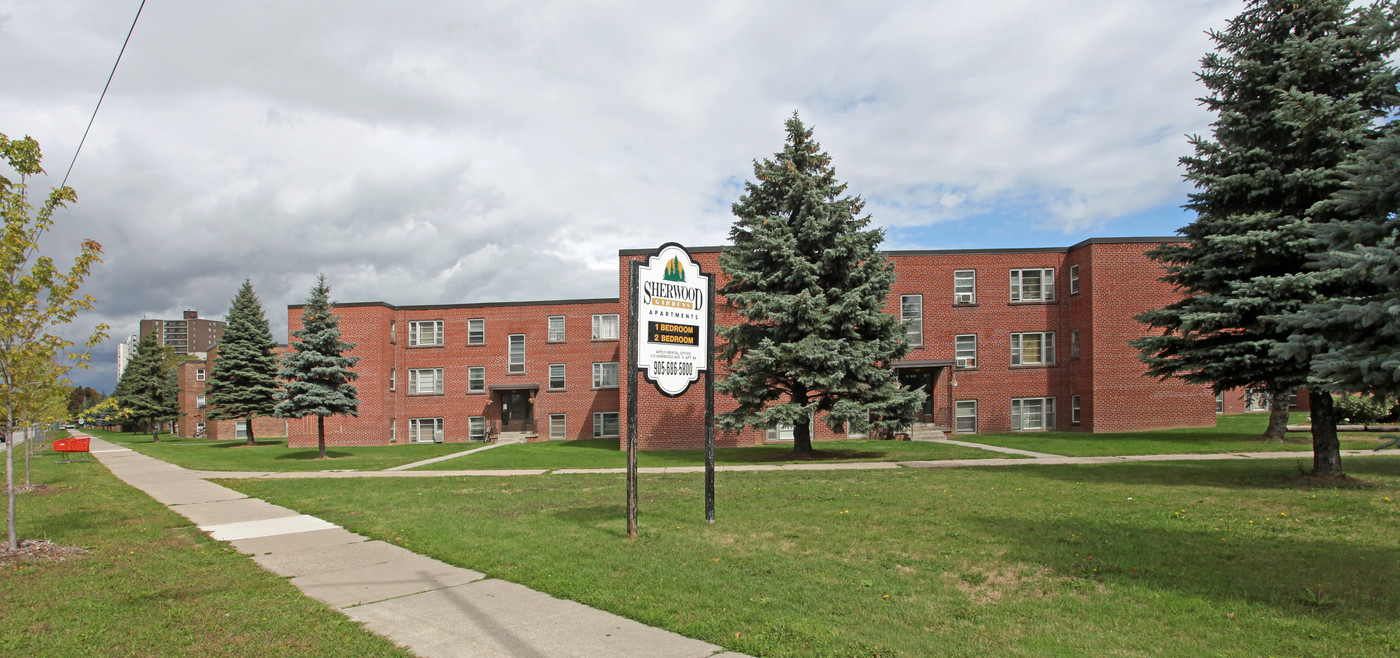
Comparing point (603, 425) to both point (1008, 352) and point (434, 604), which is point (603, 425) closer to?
point (1008, 352)

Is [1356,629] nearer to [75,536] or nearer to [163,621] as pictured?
[163,621]

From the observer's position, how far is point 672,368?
10.2 m

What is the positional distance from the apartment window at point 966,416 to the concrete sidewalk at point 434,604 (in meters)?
26.7

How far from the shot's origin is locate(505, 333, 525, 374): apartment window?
3984cm

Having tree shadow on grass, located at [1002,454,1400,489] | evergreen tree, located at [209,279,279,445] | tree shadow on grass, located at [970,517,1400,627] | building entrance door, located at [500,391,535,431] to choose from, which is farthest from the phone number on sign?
evergreen tree, located at [209,279,279,445]

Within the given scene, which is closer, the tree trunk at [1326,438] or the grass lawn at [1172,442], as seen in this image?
the tree trunk at [1326,438]

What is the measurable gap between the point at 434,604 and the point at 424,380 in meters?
36.0

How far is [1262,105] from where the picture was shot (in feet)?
45.4

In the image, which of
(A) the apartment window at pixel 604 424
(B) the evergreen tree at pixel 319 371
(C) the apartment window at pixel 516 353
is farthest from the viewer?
(C) the apartment window at pixel 516 353

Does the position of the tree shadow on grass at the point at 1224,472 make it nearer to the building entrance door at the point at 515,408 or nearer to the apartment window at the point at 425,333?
the building entrance door at the point at 515,408

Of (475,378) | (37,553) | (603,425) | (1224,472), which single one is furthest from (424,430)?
(1224,472)

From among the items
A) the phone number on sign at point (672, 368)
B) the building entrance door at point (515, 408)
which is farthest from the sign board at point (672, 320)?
the building entrance door at point (515, 408)

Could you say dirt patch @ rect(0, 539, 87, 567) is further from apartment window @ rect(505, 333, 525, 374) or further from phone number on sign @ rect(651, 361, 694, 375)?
apartment window @ rect(505, 333, 525, 374)

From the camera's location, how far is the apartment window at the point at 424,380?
1585 inches
